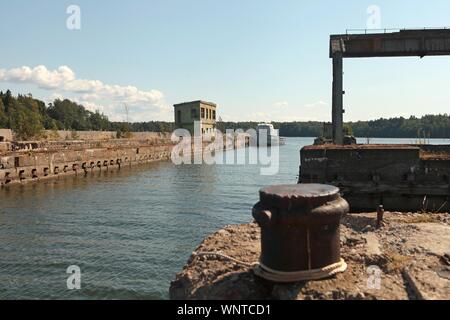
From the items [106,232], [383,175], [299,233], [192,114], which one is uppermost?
[192,114]

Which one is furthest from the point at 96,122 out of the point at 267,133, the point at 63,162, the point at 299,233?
the point at 299,233

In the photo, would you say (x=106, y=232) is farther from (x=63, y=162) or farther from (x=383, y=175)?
(x=63, y=162)

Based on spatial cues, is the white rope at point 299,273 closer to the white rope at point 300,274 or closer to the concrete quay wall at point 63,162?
the white rope at point 300,274

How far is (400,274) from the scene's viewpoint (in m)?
5.27

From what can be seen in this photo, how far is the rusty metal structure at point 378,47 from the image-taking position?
2127cm

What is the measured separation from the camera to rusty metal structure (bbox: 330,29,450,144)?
2127 cm

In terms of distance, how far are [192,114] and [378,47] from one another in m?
54.1

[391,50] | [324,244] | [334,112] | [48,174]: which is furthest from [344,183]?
[48,174]

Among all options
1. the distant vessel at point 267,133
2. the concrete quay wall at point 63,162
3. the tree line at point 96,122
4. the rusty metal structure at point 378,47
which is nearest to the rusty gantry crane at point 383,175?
the rusty metal structure at point 378,47

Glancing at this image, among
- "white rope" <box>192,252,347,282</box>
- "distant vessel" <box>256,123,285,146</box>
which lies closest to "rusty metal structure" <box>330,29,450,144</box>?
"white rope" <box>192,252,347,282</box>

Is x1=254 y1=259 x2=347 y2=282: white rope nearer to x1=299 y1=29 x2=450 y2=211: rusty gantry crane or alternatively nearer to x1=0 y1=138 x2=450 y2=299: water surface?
x1=0 y1=138 x2=450 y2=299: water surface

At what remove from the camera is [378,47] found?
2169 centimetres
